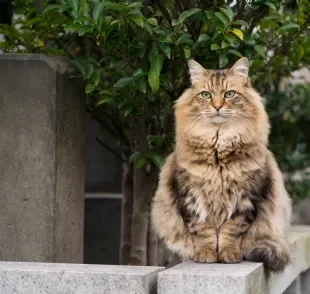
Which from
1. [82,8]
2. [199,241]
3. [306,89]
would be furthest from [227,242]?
[306,89]

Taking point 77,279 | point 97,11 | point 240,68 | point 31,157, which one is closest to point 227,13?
→ point 240,68

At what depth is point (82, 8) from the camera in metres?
4.98

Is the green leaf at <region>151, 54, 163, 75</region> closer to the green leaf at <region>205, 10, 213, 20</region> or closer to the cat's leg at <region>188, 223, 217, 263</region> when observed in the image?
the green leaf at <region>205, 10, 213, 20</region>

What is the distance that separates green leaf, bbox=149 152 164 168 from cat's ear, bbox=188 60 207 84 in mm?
843

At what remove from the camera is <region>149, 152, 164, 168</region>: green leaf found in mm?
5583

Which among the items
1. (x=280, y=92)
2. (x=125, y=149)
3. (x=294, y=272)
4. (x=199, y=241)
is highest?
(x=280, y=92)

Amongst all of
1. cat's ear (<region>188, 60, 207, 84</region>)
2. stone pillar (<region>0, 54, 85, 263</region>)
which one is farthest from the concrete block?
cat's ear (<region>188, 60, 207, 84</region>)

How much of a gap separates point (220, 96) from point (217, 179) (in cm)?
47

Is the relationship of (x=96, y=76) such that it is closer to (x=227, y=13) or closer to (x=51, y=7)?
(x=51, y=7)

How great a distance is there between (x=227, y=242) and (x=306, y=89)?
4.17m

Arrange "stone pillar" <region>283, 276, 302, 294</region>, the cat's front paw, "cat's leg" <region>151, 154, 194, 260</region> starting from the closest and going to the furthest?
the cat's front paw
"cat's leg" <region>151, 154, 194, 260</region>
"stone pillar" <region>283, 276, 302, 294</region>

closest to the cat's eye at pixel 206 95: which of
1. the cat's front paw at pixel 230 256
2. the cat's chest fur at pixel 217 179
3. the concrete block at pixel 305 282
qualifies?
the cat's chest fur at pixel 217 179

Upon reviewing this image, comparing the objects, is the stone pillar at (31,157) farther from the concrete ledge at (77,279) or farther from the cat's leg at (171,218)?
the concrete ledge at (77,279)

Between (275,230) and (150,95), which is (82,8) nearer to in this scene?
(150,95)
